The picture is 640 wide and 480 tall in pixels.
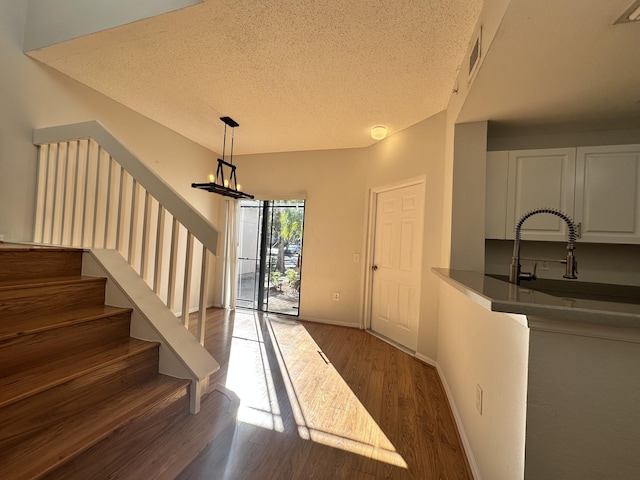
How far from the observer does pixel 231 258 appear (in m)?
4.64

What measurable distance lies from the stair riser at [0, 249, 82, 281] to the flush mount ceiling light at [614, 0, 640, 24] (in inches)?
124

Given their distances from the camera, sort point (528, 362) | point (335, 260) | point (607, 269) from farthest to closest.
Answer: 1. point (335, 260)
2. point (607, 269)
3. point (528, 362)

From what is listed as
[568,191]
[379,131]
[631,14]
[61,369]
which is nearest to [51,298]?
[61,369]

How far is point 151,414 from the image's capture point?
128cm

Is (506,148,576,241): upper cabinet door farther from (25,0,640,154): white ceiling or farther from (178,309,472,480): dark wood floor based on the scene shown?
(178,309,472,480): dark wood floor

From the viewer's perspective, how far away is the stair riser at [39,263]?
4.82 feet

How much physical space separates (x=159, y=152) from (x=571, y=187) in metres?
4.51

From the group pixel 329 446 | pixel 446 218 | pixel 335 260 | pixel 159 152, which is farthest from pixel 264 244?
pixel 329 446

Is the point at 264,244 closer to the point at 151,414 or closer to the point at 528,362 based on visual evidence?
the point at 151,414

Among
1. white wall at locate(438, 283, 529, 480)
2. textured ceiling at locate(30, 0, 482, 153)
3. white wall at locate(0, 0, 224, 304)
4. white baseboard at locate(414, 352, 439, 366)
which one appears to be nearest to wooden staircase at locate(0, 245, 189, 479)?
white wall at locate(0, 0, 224, 304)

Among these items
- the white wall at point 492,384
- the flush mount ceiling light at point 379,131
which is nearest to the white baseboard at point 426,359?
the white wall at point 492,384

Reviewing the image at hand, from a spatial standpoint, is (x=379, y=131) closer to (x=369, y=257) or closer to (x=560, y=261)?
(x=369, y=257)

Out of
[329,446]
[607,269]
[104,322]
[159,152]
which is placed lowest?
[329,446]

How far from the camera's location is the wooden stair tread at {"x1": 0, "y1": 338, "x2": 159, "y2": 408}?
1.02 meters
